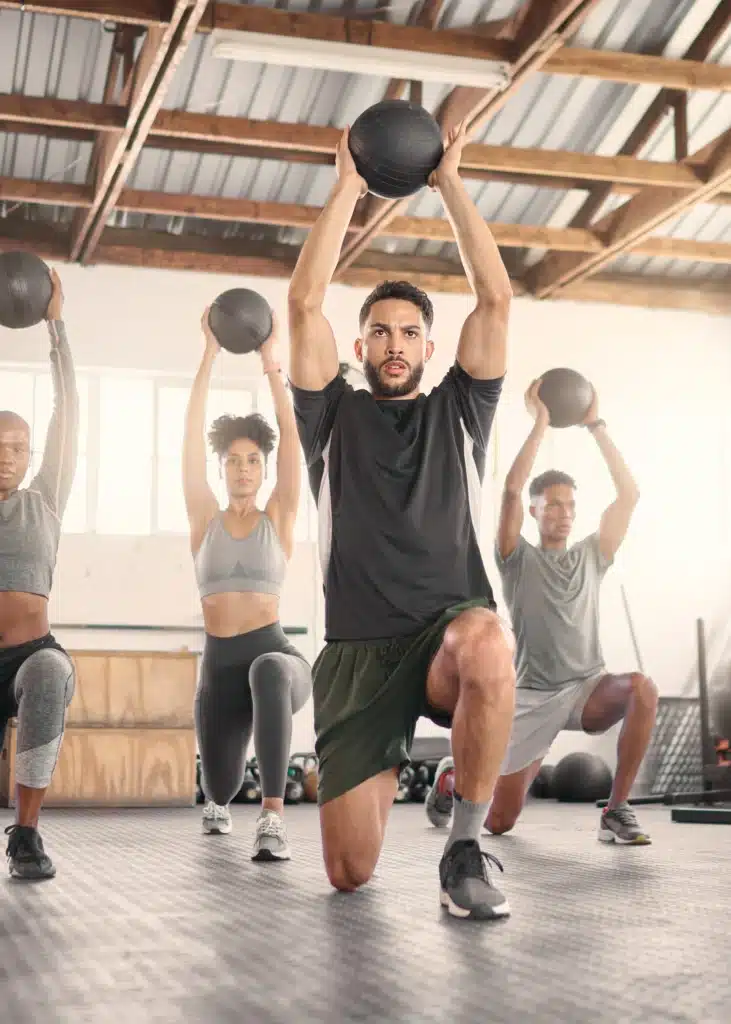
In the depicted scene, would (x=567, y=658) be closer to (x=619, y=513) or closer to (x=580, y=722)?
Answer: (x=580, y=722)

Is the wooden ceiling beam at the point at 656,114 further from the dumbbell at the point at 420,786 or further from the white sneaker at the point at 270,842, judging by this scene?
the white sneaker at the point at 270,842

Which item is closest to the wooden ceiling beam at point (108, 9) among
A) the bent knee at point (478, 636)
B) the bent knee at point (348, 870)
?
the bent knee at point (478, 636)

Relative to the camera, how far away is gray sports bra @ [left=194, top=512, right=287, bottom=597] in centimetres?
386

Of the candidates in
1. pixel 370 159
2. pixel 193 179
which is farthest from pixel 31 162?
pixel 370 159

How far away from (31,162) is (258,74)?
1.77 m

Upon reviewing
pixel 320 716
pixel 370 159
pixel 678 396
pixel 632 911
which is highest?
pixel 678 396

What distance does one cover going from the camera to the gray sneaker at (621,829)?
12.5 feet

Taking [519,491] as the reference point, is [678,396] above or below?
above

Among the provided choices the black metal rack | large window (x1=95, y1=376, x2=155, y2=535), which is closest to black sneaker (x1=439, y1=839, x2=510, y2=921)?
the black metal rack

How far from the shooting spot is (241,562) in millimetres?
3859

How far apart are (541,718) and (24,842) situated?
1845mm

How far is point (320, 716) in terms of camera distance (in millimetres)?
2525

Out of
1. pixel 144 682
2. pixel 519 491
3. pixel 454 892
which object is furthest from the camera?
pixel 144 682

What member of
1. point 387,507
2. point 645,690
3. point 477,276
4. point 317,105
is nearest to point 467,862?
point 387,507
